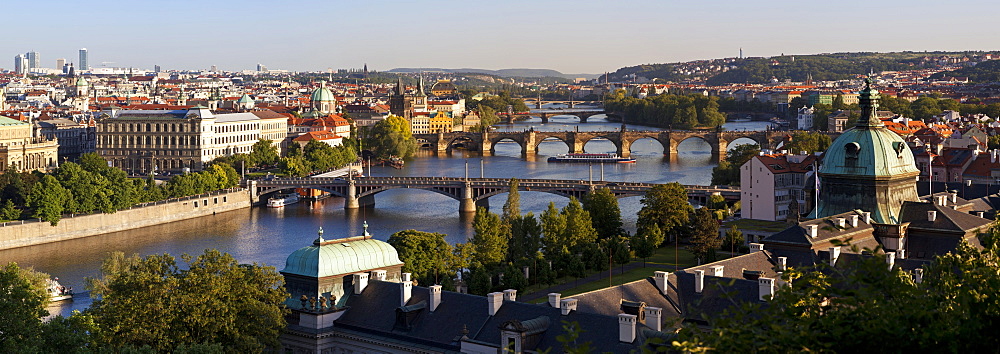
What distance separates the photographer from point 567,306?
22.2 m

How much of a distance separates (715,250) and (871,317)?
101ft

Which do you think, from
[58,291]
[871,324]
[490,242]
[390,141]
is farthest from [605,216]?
[390,141]

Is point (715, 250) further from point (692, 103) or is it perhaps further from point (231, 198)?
point (692, 103)

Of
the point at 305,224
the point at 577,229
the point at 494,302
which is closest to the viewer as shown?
the point at 494,302

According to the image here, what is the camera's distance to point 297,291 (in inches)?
1004

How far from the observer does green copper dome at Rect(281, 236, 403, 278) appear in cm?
2512

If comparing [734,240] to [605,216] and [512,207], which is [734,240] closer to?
[605,216]

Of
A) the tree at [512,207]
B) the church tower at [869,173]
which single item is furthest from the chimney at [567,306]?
the tree at [512,207]

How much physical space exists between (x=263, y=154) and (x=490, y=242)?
51.1 m

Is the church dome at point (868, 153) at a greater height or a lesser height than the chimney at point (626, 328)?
greater

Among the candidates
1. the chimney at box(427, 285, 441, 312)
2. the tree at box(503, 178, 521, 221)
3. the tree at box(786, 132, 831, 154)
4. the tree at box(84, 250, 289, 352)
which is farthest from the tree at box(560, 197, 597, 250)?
the tree at box(786, 132, 831, 154)

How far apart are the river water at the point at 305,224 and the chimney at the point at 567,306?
1965 centimetres

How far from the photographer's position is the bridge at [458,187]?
64500 mm

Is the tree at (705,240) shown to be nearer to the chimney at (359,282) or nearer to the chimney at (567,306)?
the chimney at (359,282)
